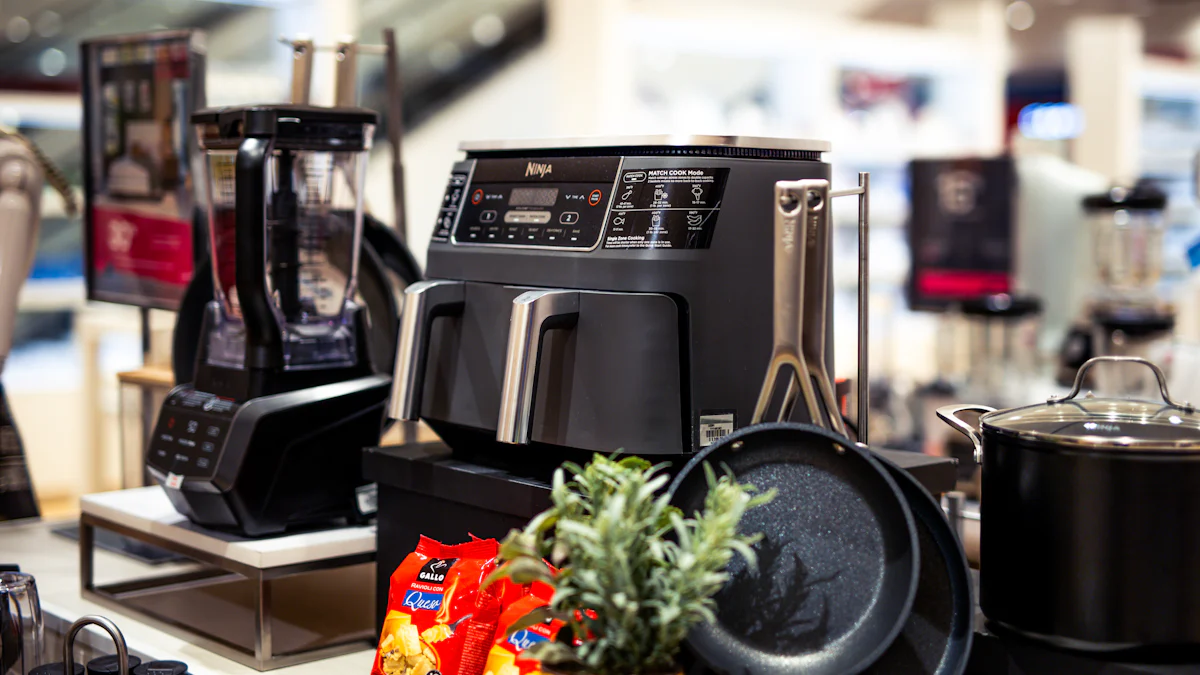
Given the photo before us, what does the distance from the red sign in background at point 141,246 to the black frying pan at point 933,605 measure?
159 cm

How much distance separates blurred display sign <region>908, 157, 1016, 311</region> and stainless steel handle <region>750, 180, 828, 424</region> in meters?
3.32

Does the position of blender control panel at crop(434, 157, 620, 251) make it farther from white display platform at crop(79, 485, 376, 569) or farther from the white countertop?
the white countertop

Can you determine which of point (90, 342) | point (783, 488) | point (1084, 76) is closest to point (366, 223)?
point (783, 488)

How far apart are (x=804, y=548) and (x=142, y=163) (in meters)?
1.70

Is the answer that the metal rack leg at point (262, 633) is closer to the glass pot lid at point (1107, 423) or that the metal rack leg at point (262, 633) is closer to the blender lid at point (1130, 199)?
the glass pot lid at point (1107, 423)

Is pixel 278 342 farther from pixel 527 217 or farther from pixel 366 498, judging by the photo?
pixel 527 217

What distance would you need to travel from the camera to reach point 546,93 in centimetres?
521

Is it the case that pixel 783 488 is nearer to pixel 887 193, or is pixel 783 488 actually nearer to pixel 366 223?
pixel 366 223

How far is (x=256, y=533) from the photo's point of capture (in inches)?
63.8

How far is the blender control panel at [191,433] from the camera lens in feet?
5.30

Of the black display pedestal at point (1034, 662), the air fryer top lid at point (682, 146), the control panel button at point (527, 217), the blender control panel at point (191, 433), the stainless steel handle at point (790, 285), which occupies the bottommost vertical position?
the black display pedestal at point (1034, 662)

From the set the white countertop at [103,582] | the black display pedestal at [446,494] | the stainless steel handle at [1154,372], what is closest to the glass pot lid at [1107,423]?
the stainless steel handle at [1154,372]


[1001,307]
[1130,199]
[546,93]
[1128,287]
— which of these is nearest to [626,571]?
[1130,199]

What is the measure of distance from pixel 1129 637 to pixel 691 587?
0.38 m
